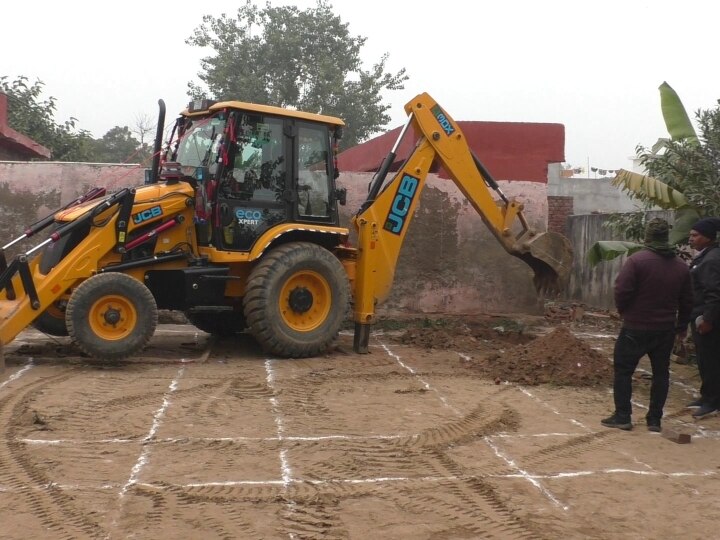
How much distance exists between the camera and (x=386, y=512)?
4.40 metres

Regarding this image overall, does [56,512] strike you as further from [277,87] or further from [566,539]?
[277,87]

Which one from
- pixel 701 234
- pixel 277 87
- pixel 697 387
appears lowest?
pixel 697 387

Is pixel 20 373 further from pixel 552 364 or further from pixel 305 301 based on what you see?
pixel 552 364

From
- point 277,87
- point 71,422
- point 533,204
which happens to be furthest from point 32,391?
point 277,87

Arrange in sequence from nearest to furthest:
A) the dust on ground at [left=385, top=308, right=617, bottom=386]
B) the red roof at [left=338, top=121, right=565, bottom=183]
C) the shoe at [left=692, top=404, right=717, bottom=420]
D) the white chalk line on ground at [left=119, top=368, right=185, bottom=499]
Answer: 1. the white chalk line on ground at [left=119, top=368, right=185, bottom=499]
2. the shoe at [left=692, top=404, right=717, bottom=420]
3. the dust on ground at [left=385, top=308, right=617, bottom=386]
4. the red roof at [left=338, top=121, right=565, bottom=183]

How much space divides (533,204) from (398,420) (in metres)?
7.28

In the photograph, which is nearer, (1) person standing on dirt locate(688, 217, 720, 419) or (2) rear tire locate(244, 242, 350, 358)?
(1) person standing on dirt locate(688, 217, 720, 419)

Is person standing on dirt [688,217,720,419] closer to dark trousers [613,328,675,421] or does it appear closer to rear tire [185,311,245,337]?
dark trousers [613,328,675,421]

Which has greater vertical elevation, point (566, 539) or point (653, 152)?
point (653, 152)

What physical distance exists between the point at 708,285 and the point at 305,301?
167 inches

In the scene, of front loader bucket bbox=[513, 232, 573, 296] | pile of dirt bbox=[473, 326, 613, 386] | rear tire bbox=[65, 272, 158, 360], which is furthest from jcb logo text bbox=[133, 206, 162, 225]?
front loader bucket bbox=[513, 232, 573, 296]

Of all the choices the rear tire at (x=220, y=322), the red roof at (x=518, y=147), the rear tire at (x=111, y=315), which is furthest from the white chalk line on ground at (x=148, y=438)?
the red roof at (x=518, y=147)

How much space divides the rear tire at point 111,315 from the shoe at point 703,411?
512 cm

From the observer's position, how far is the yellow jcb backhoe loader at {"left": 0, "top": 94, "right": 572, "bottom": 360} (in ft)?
26.6
